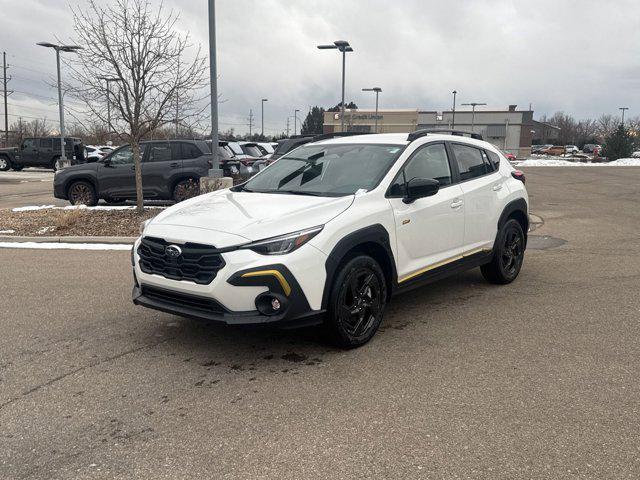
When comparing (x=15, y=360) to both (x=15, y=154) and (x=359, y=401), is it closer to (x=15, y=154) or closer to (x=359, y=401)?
(x=359, y=401)

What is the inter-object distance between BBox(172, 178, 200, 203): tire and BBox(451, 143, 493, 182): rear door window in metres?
8.16

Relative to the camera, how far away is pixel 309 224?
4070mm

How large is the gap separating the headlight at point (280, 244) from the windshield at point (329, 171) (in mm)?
825

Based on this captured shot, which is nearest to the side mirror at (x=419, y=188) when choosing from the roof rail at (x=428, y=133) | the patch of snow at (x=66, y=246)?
the roof rail at (x=428, y=133)

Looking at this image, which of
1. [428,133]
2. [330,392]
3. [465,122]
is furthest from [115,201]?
[465,122]

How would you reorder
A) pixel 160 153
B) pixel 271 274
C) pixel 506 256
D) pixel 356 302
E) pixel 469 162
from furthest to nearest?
pixel 160 153 < pixel 506 256 < pixel 469 162 < pixel 356 302 < pixel 271 274

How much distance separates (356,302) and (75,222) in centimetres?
808

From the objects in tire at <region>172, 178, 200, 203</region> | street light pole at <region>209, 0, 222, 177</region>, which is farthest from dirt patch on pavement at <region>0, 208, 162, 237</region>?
street light pole at <region>209, 0, 222, 177</region>

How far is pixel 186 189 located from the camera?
509 inches

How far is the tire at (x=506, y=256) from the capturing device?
6250 millimetres

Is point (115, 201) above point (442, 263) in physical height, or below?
below

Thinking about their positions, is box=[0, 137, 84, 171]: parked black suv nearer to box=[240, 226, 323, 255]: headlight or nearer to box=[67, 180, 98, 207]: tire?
box=[67, 180, 98, 207]: tire

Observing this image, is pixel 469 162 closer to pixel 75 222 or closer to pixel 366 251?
pixel 366 251

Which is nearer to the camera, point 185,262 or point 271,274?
point 271,274
